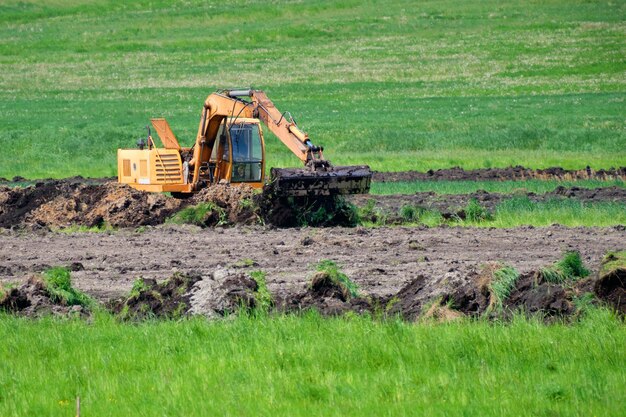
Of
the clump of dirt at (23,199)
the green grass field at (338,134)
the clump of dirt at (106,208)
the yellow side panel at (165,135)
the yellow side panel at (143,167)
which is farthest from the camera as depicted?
the yellow side panel at (165,135)

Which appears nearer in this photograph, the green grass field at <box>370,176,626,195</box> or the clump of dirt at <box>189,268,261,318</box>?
the clump of dirt at <box>189,268,261,318</box>

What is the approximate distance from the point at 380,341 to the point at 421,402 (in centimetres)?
183

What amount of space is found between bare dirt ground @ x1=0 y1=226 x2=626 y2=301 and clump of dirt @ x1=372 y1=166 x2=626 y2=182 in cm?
943

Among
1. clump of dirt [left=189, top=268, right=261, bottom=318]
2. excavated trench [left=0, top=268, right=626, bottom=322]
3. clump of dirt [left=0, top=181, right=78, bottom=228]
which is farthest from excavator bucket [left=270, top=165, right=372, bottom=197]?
clump of dirt [left=189, top=268, right=261, bottom=318]

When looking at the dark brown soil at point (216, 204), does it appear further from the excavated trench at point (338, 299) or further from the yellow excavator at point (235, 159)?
the excavated trench at point (338, 299)

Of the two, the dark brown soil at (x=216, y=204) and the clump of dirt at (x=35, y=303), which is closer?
the clump of dirt at (x=35, y=303)

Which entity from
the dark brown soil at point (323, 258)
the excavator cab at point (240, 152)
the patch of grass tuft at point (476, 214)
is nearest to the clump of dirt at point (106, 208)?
the excavator cab at point (240, 152)

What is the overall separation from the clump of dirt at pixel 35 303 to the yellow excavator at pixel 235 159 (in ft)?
23.7

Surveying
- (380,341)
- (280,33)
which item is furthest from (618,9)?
(380,341)

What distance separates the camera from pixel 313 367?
989 cm

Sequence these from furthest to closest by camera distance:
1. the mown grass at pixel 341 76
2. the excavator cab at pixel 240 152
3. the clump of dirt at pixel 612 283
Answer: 1. the mown grass at pixel 341 76
2. the excavator cab at pixel 240 152
3. the clump of dirt at pixel 612 283

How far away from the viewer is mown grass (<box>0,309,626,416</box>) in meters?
8.73

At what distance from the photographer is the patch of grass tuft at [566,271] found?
12.6 metres

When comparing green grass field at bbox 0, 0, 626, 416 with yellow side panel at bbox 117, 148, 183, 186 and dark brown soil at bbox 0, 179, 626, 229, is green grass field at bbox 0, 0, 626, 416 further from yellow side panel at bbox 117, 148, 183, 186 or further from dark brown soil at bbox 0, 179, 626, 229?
yellow side panel at bbox 117, 148, 183, 186
